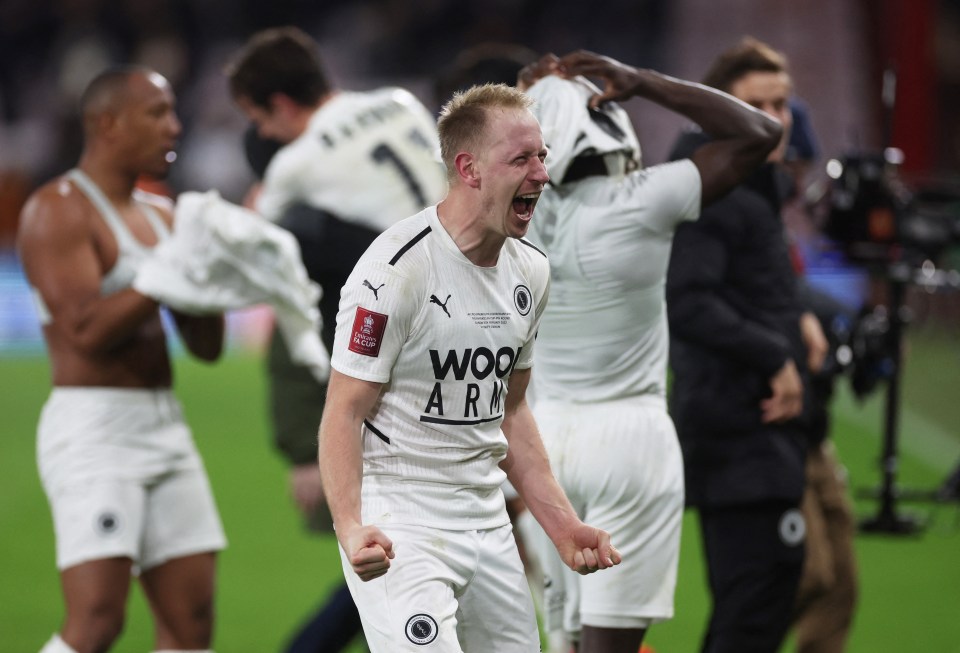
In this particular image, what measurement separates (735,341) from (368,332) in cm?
173

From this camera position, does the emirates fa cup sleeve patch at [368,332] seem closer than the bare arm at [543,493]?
Yes

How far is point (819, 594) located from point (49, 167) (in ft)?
59.0

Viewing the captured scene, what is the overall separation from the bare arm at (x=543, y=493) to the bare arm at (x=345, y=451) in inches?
17.9

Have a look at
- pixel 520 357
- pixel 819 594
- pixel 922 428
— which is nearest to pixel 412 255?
pixel 520 357

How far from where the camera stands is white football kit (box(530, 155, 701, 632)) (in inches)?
163

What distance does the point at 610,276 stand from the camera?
165 inches

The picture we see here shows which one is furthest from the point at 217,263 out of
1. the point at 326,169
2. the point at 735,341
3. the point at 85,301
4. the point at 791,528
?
the point at 791,528

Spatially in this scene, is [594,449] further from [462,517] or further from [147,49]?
[147,49]

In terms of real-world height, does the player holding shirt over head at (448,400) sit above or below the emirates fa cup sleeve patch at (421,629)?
above

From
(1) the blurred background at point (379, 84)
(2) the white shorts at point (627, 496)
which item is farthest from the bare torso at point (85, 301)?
(1) the blurred background at point (379, 84)

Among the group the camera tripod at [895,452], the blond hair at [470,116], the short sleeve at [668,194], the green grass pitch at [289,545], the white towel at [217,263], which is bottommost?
the green grass pitch at [289,545]

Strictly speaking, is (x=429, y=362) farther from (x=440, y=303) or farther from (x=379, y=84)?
(x=379, y=84)

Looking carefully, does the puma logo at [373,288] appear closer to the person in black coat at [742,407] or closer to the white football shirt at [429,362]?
the white football shirt at [429,362]

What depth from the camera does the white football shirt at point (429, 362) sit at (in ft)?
11.0
